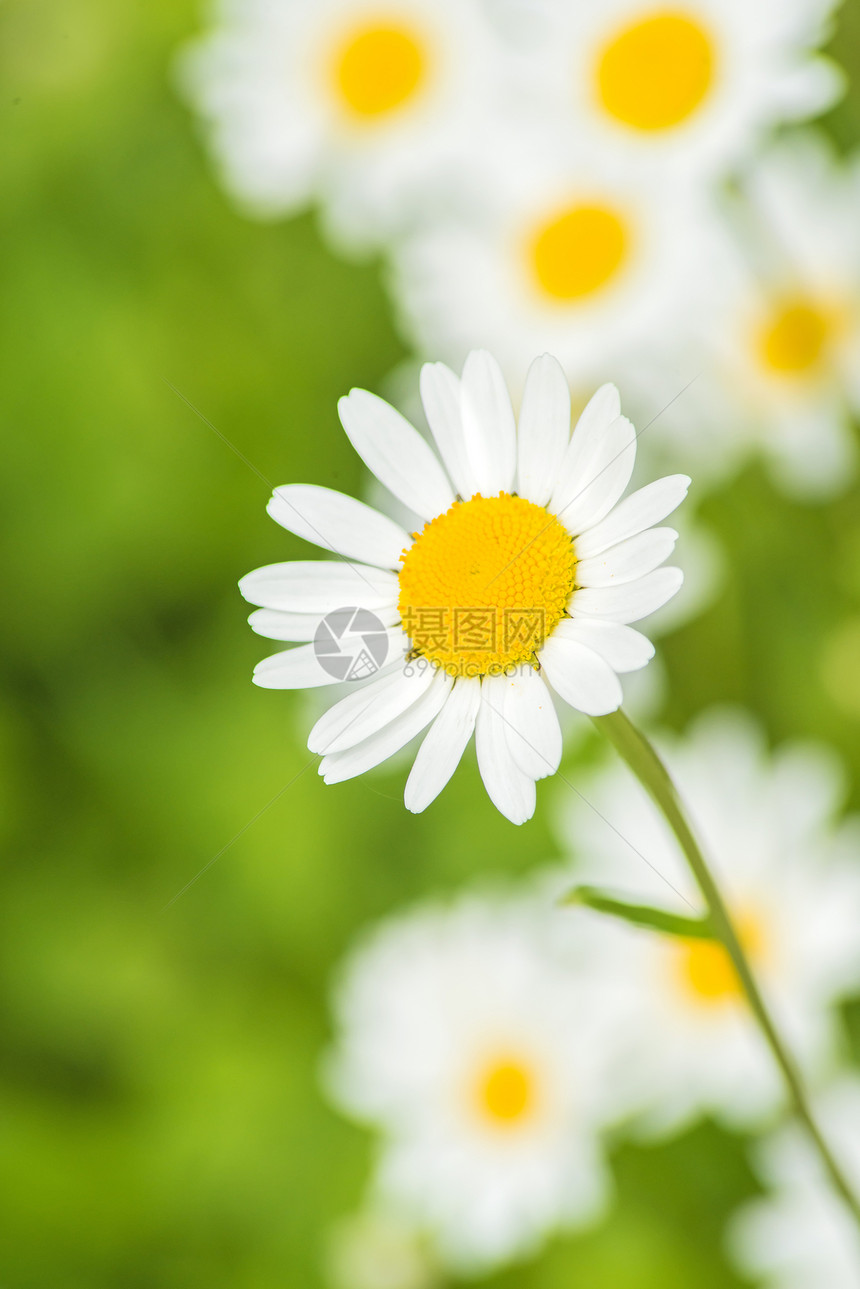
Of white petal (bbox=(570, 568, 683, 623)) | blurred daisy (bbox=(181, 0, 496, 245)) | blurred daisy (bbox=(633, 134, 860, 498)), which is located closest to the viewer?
white petal (bbox=(570, 568, 683, 623))

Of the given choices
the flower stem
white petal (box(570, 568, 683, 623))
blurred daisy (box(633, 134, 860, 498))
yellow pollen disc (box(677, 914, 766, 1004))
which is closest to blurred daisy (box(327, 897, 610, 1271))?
yellow pollen disc (box(677, 914, 766, 1004))

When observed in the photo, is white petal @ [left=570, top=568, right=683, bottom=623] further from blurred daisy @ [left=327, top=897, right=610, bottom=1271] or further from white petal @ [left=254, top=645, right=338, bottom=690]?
blurred daisy @ [left=327, top=897, right=610, bottom=1271]

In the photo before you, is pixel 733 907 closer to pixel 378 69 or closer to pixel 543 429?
pixel 543 429

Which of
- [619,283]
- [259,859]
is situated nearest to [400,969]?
[259,859]

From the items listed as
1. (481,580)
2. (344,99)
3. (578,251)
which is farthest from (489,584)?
(344,99)

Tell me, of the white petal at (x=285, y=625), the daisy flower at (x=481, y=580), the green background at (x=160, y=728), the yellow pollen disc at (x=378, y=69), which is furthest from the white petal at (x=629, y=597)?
the yellow pollen disc at (x=378, y=69)

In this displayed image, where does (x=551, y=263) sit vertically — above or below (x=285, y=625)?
above

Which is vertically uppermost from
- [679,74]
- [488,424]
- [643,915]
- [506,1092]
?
[679,74]

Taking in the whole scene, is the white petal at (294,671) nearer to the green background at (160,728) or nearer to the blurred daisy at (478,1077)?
the blurred daisy at (478,1077)
